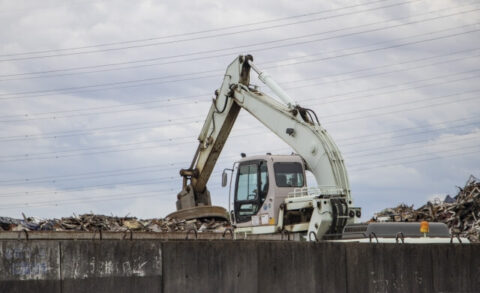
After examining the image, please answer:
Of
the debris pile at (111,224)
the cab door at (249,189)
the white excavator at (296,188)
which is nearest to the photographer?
the white excavator at (296,188)

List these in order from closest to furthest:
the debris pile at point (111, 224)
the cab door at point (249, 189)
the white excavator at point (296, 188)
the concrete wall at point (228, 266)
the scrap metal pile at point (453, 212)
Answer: the concrete wall at point (228, 266) < the white excavator at point (296, 188) < the cab door at point (249, 189) < the debris pile at point (111, 224) < the scrap metal pile at point (453, 212)

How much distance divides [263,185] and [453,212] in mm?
9831

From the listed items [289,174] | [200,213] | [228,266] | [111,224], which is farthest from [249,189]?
[228,266]

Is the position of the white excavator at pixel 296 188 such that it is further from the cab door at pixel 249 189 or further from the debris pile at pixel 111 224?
the debris pile at pixel 111 224

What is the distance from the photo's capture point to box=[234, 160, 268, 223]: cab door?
19820 millimetres

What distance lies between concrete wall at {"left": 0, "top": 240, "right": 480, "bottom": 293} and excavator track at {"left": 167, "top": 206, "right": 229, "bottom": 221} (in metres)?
12.6

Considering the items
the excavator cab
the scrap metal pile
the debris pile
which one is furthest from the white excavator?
the scrap metal pile

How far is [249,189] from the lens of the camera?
66.0ft

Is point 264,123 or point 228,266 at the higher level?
point 264,123

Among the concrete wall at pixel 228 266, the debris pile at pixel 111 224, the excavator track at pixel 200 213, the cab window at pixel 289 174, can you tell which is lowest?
the concrete wall at pixel 228 266

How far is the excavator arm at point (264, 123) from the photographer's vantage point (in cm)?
2064

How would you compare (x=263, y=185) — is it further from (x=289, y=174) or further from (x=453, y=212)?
(x=453, y=212)

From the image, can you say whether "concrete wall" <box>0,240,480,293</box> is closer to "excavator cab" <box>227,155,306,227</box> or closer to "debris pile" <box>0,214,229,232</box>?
"excavator cab" <box>227,155,306,227</box>

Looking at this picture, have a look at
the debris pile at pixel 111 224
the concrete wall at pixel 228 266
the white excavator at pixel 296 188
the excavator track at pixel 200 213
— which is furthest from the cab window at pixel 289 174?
the excavator track at pixel 200 213
